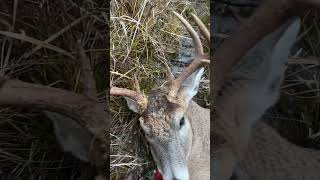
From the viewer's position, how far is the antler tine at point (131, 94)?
208 cm

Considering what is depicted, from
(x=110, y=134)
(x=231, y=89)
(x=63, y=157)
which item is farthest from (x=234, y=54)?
(x=63, y=157)

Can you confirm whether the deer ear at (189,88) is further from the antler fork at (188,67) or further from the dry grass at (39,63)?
the dry grass at (39,63)

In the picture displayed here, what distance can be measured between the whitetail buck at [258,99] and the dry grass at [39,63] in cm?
51

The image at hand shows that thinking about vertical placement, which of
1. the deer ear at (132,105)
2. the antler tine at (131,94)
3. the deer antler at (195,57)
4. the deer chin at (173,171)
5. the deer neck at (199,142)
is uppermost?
the deer antler at (195,57)

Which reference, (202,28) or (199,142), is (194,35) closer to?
(202,28)

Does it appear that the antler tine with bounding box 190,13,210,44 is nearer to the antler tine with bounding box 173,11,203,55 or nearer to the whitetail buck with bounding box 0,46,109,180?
the antler tine with bounding box 173,11,203,55

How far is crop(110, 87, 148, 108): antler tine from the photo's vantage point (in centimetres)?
208

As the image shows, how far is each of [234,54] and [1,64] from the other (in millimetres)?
789

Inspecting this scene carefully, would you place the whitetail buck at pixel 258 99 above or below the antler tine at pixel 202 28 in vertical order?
below

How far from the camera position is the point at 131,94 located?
2090mm

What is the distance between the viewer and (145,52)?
2.10m

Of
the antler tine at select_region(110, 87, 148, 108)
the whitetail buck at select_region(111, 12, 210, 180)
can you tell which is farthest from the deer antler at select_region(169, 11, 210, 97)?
the antler tine at select_region(110, 87, 148, 108)

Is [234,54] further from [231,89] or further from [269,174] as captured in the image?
[269,174]

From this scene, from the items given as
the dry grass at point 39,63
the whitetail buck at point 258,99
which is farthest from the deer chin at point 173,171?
the dry grass at point 39,63
